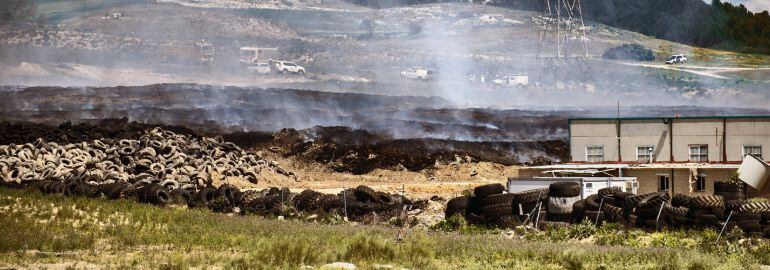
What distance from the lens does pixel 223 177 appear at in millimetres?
46594

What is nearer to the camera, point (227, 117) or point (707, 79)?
point (227, 117)

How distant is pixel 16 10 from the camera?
80750mm

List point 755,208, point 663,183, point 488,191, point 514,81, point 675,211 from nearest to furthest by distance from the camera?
point 755,208 < point 675,211 < point 488,191 < point 663,183 < point 514,81

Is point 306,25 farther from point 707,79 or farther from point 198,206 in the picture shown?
point 198,206

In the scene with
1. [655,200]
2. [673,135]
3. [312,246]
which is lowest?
[655,200]

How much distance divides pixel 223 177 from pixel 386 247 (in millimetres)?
21653

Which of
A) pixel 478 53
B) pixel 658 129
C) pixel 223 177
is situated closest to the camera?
pixel 658 129

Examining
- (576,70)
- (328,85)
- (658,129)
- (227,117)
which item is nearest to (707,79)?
(576,70)

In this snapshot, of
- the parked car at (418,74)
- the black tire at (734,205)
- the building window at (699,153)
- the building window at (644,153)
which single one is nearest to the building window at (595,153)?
the building window at (644,153)

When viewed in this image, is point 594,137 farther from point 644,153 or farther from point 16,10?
point 16,10

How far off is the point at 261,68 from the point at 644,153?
4204 centimetres

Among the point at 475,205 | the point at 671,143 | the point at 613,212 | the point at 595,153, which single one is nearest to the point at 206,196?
the point at 475,205

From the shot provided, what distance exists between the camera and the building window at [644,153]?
143ft

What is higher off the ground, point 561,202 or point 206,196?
point 561,202
